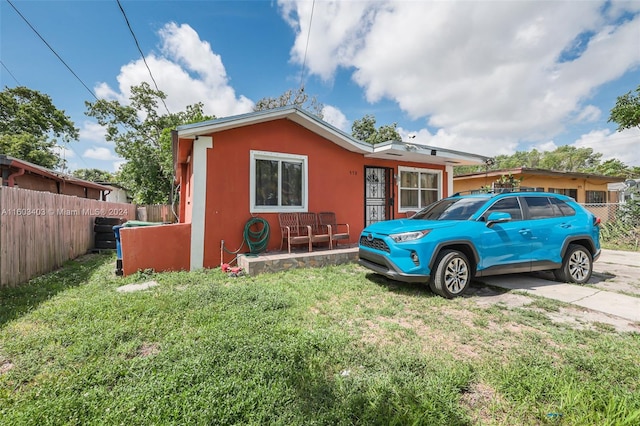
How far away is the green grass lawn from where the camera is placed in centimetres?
179

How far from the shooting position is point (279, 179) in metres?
6.76

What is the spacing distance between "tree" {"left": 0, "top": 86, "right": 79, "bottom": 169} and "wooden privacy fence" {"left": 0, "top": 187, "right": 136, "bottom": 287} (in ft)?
59.4

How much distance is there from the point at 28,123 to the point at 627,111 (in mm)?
37380

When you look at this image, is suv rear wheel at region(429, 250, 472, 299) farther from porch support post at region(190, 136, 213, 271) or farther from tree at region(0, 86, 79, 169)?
tree at region(0, 86, 79, 169)

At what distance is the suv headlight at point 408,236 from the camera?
418cm

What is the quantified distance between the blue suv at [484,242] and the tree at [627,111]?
971 centimetres

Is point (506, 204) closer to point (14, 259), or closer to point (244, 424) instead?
point (244, 424)

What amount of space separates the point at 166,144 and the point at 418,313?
1990 centimetres

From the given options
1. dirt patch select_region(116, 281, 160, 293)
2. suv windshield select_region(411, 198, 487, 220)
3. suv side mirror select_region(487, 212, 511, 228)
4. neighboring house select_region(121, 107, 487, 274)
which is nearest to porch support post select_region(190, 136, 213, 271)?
neighboring house select_region(121, 107, 487, 274)

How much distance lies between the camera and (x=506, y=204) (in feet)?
15.6

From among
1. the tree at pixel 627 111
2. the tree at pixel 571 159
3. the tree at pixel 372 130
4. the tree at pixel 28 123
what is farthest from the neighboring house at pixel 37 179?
the tree at pixel 571 159

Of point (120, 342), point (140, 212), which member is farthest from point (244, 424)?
point (140, 212)

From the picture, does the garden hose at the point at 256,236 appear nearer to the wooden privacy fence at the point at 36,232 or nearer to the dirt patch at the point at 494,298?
the wooden privacy fence at the point at 36,232

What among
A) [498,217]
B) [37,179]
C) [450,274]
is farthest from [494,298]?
[37,179]
